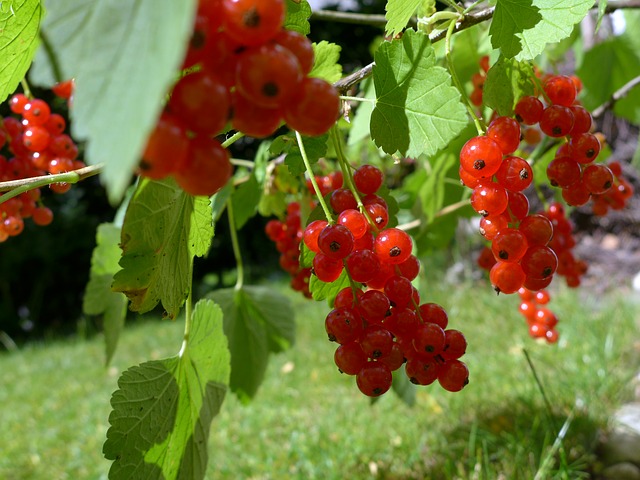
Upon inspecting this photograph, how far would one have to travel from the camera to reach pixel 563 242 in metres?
1.11

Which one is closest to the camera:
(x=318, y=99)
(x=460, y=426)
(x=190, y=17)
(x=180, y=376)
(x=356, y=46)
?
(x=190, y=17)

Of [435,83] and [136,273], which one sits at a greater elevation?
[435,83]

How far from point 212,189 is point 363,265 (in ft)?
0.83

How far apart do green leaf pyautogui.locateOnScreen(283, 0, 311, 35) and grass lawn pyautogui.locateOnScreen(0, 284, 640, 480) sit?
3.30 ft

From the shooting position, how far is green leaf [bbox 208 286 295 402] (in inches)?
49.5

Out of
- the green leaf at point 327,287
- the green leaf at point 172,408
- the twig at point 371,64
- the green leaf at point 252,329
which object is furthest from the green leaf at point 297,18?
the green leaf at point 252,329

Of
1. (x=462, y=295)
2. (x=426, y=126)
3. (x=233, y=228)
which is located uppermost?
(x=426, y=126)

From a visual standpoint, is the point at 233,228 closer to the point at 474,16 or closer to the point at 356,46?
the point at 474,16

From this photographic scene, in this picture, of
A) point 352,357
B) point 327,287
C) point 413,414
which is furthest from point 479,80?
point 413,414

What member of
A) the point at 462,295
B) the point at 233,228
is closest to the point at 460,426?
the point at 233,228

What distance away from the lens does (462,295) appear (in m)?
3.62

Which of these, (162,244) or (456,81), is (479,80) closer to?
(456,81)

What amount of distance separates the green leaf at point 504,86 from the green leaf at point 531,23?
0.10 ft

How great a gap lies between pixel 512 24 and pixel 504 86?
0.23 feet
